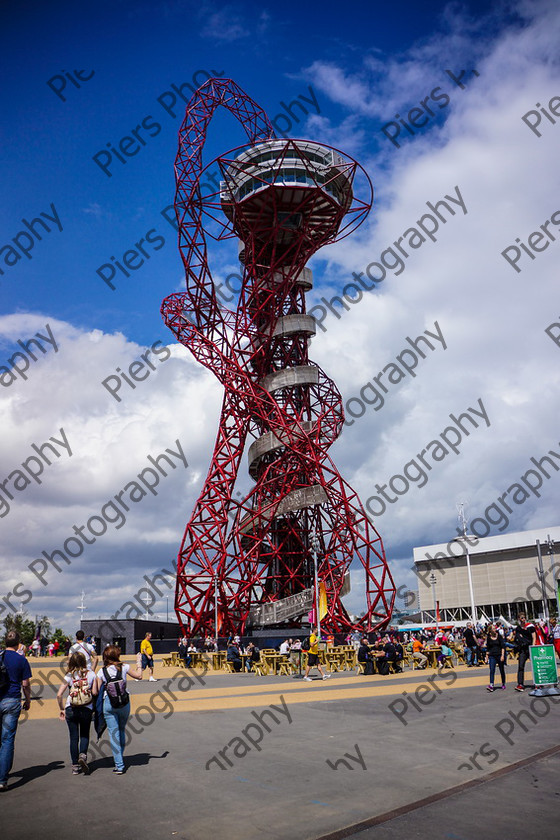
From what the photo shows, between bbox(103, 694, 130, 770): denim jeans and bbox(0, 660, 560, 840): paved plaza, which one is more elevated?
bbox(103, 694, 130, 770): denim jeans

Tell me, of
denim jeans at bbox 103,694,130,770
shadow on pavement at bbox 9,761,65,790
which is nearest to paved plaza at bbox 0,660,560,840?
shadow on pavement at bbox 9,761,65,790

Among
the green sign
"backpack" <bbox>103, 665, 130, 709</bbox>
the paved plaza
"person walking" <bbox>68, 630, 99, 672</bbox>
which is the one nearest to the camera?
the paved plaza

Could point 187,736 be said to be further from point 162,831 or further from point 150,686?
point 150,686

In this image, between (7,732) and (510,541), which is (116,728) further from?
(510,541)

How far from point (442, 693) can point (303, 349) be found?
115 feet

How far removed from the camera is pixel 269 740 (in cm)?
1081

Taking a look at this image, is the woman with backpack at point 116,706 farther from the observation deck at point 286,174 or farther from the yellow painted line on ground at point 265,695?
the observation deck at point 286,174

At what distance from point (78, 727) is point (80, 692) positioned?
0.50 meters

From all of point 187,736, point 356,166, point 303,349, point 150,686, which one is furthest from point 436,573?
point 187,736

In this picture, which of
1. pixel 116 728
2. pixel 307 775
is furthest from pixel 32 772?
pixel 307 775

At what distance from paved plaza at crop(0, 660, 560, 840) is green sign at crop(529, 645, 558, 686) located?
0.72 meters

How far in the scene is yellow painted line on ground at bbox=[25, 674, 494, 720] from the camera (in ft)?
50.6

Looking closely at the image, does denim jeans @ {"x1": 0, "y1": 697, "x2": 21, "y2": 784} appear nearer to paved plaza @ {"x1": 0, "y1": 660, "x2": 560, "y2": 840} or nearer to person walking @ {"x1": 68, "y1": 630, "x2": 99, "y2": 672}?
paved plaza @ {"x1": 0, "y1": 660, "x2": 560, "y2": 840}

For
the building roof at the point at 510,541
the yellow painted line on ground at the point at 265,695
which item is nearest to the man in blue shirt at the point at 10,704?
the yellow painted line on ground at the point at 265,695
